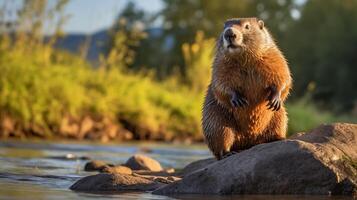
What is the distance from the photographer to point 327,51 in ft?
166

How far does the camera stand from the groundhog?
7.38 metres

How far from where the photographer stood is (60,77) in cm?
1645

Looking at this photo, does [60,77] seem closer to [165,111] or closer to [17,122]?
[17,122]

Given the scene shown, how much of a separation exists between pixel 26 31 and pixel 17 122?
108 inches

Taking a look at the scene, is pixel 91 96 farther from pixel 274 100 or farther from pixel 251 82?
pixel 274 100

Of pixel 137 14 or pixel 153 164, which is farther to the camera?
pixel 137 14

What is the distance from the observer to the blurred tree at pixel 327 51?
48.4 metres

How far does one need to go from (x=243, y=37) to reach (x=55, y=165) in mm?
3030

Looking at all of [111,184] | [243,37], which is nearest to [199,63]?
[243,37]

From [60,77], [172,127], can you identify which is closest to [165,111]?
[172,127]

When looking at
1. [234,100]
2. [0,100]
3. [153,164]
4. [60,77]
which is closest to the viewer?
[234,100]

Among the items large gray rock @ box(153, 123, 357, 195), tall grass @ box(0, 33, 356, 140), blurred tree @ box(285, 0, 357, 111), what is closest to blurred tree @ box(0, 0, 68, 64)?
tall grass @ box(0, 33, 356, 140)

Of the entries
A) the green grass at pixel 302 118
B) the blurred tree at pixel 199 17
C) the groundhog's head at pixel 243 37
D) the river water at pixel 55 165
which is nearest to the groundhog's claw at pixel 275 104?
the groundhog's head at pixel 243 37

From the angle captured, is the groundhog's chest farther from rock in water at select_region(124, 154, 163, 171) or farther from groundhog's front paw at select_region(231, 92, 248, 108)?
rock in water at select_region(124, 154, 163, 171)
